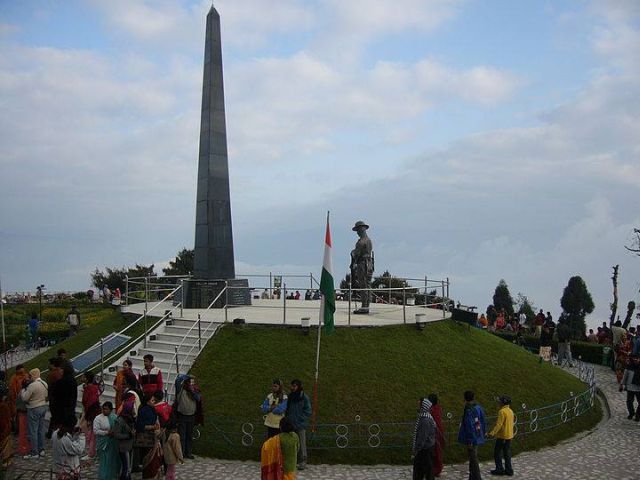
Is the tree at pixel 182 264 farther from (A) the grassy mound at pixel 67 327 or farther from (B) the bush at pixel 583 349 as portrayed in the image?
(B) the bush at pixel 583 349

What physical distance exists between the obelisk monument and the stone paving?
449 inches

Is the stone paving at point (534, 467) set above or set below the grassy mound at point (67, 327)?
below

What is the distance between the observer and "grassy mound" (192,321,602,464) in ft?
47.4

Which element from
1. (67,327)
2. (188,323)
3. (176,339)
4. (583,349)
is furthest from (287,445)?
(67,327)

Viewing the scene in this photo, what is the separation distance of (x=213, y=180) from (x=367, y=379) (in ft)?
38.9

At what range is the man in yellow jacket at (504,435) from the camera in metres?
12.9

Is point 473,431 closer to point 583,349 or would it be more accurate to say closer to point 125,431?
point 125,431

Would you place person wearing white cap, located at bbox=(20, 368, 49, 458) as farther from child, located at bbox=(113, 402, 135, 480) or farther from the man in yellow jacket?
the man in yellow jacket

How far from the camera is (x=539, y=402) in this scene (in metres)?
18.0

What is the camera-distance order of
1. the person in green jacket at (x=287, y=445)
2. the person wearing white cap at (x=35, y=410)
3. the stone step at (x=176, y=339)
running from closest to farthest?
the person in green jacket at (x=287, y=445) < the person wearing white cap at (x=35, y=410) < the stone step at (x=176, y=339)

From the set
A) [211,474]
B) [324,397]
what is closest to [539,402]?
[324,397]

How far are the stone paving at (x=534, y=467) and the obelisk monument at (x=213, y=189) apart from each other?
1139 cm

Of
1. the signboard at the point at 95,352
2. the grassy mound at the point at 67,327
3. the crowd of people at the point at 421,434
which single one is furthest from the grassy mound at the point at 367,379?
the grassy mound at the point at 67,327

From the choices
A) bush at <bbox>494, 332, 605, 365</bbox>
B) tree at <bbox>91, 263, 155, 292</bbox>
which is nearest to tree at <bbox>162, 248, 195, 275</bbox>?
tree at <bbox>91, 263, 155, 292</bbox>
